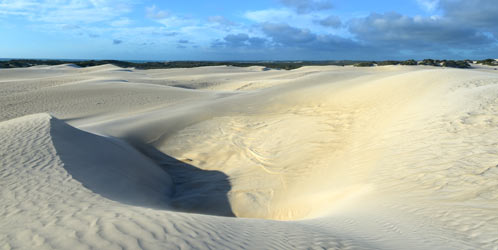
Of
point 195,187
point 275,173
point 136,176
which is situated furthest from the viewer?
point 275,173

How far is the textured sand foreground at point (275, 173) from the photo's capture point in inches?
142

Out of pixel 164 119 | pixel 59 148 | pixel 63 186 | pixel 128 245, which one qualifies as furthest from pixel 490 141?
pixel 164 119

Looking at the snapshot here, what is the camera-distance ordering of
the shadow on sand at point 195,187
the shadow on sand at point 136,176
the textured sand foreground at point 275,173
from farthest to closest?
the shadow on sand at point 195,187, the shadow on sand at point 136,176, the textured sand foreground at point 275,173

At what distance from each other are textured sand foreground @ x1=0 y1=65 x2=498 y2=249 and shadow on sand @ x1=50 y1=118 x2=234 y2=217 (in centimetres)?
4

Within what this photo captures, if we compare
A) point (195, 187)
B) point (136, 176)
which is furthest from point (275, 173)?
point (136, 176)

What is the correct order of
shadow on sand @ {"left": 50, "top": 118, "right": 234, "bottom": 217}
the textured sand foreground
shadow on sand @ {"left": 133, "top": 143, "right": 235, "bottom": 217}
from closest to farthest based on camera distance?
1. the textured sand foreground
2. shadow on sand @ {"left": 50, "top": 118, "right": 234, "bottom": 217}
3. shadow on sand @ {"left": 133, "top": 143, "right": 235, "bottom": 217}

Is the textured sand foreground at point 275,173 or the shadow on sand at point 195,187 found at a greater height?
the textured sand foreground at point 275,173

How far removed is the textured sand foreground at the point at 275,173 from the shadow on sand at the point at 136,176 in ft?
0.13

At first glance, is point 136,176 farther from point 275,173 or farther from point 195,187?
point 275,173

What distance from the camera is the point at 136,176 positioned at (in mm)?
7020

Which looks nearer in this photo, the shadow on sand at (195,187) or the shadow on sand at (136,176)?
the shadow on sand at (136,176)

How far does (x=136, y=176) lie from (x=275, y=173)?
284 cm

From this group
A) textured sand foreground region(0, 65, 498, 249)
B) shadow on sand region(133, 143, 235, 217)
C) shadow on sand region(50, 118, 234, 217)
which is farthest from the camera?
shadow on sand region(133, 143, 235, 217)

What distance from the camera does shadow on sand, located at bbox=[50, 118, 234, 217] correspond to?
591cm
